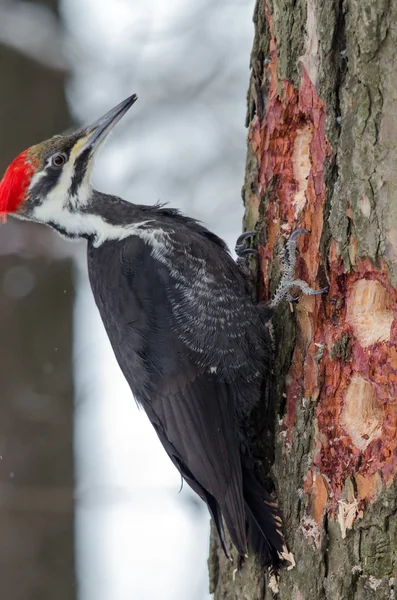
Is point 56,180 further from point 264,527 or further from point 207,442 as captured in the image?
point 264,527

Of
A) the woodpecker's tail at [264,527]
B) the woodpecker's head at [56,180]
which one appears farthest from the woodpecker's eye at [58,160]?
the woodpecker's tail at [264,527]

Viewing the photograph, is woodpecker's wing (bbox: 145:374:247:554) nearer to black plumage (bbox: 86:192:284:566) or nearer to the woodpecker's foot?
black plumage (bbox: 86:192:284:566)

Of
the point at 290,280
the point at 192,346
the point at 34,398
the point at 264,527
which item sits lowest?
the point at 264,527

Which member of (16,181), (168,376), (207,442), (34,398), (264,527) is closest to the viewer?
(264,527)

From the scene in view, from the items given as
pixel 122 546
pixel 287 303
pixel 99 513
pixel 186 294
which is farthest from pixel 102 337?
pixel 287 303

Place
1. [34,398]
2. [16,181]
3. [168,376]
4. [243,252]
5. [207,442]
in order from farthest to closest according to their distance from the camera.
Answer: [34,398]
[16,181]
[243,252]
[168,376]
[207,442]

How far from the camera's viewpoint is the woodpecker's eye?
2.97 meters

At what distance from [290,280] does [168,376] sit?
54cm

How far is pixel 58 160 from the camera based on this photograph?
2.99 metres

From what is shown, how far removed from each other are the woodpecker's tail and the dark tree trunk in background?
1701mm

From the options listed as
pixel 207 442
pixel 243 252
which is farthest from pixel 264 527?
pixel 243 252

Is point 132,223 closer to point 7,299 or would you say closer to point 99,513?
point 7,299

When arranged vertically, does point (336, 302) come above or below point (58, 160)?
below

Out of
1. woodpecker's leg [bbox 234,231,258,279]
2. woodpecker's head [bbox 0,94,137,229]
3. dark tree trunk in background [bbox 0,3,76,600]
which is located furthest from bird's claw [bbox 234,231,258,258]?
dark tree trunk in background [bbox 0,3,76,600]
